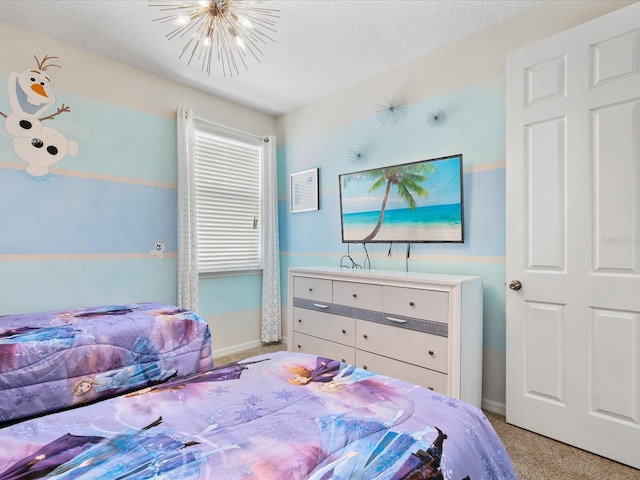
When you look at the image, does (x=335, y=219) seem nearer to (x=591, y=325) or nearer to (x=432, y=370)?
(x=432, y=370)

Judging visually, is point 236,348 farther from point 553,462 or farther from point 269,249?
point 553,462

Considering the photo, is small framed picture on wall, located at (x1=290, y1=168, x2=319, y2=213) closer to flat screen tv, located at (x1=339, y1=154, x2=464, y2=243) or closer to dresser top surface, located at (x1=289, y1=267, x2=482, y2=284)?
flat screen tv, located at (x1=339, y1=154, x2=464, y2=243)

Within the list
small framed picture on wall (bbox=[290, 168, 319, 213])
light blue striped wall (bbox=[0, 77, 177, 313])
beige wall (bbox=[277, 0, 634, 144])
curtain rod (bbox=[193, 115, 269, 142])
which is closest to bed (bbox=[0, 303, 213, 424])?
light blue striped wall (bbox=[0, 77, 177, 313])

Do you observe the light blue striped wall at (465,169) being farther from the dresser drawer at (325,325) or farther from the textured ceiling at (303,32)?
the dresser drawer at (325,325)

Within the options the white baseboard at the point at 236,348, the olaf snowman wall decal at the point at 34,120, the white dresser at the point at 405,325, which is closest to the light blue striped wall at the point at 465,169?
the white dresser at the point at 405,325

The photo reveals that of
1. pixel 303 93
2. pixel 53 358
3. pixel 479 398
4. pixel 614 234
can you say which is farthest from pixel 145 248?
pixel 614 234

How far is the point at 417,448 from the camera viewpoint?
2.77 ft

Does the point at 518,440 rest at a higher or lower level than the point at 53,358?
lower

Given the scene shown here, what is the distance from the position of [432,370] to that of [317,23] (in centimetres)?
247

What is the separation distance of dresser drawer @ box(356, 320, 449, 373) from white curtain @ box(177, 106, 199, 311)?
1629 millimetres

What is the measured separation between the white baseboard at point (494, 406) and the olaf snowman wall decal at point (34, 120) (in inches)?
142

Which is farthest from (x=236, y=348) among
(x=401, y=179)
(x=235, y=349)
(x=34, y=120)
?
(x=34, y=120)

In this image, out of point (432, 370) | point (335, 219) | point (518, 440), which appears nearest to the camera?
point (518, 440)

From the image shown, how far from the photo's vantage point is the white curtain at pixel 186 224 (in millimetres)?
3348
